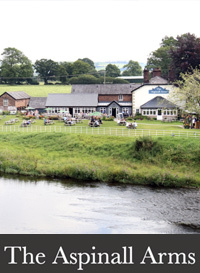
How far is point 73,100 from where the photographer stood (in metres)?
64.9

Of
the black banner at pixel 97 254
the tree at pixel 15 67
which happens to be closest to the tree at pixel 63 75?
the tree at pixel 15 67

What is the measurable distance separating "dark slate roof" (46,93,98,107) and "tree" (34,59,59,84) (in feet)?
118

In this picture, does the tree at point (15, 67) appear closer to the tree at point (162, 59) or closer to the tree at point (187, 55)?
the tree at point (162, 59)

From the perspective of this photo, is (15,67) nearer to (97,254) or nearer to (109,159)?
(109,159)

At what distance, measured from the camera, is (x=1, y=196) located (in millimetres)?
30094

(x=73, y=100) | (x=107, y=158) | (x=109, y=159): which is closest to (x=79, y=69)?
(x=73, y=100)

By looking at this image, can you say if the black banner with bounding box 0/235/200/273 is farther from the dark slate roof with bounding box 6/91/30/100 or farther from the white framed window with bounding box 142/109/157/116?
the dark slate roof with bounding box 6/91/30/100

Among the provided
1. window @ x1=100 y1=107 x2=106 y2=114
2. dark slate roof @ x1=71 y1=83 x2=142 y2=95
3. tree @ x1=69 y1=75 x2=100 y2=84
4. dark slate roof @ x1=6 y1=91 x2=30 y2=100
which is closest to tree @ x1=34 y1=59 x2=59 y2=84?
tree @ x1=69 y1=75 x2=100 y2=84

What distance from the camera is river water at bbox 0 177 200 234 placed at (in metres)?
24.2

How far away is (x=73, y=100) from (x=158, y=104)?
1311cm

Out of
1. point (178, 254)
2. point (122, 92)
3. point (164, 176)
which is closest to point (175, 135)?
point (164, 176)

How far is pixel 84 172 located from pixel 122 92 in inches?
1342

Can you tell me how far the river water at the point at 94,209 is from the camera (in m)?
24.2

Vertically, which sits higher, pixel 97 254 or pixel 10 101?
pixel 10 101
